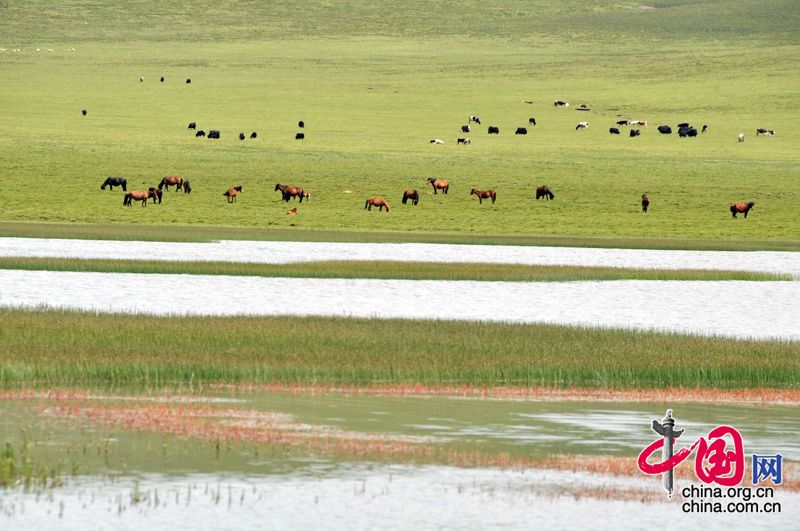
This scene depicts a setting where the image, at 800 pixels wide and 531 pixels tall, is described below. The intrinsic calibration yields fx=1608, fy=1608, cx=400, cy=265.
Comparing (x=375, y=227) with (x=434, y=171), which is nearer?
(x=375, y=227)

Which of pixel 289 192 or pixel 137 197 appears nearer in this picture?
pixel 137 197

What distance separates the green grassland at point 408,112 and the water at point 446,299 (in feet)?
47.0

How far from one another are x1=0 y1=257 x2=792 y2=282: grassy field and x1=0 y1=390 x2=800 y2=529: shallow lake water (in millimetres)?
14990

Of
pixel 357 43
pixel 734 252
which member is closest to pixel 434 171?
pixel 734 252

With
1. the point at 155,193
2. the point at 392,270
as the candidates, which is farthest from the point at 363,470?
the point at 155,193

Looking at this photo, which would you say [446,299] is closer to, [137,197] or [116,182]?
[137,197]

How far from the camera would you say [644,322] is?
2447cm

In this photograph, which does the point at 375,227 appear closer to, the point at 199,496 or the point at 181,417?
the point at 181,417

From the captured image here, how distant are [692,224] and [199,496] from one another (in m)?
39.4

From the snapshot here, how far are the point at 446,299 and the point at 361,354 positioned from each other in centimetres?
896

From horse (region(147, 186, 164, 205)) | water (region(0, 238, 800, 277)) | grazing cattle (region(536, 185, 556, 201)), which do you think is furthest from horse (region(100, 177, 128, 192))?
grazing cattle (region(536, 185, 556, 201))

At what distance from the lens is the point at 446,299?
27578 mm

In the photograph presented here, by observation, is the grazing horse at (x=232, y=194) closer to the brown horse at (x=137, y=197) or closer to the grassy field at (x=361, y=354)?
the brown horse at (x=137, y=197)

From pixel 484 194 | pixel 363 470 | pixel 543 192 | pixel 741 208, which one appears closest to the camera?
pixel 363 470
